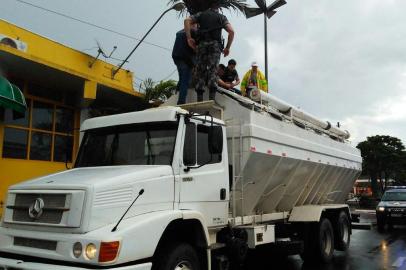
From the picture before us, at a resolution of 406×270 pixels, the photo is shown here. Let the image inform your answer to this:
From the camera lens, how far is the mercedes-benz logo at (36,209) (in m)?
5.06

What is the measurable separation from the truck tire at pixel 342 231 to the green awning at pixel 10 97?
7.96 meters

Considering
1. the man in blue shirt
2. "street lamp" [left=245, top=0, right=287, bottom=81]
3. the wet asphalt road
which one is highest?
"street lamp" [left=245, top=0, right=287, bottom=81]

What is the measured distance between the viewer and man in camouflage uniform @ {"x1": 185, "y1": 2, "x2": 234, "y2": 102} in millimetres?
7551

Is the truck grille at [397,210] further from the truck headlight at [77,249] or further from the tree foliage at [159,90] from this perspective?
the truck headlight at [77,249]

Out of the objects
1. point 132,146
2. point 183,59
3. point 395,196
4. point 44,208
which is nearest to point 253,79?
point 183,59

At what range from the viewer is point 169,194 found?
5.66 m

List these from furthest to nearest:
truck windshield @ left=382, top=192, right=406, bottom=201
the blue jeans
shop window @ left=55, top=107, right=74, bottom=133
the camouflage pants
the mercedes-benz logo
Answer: truck windshield @ left=382, top=192, right=406, bottom=201 < shop window @ left=55, top=107, right=74, bottom=133 < the blue jeans < the camouflage pants < the mercedes-benz logo

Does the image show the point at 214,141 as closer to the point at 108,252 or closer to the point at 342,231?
the point at 108,252

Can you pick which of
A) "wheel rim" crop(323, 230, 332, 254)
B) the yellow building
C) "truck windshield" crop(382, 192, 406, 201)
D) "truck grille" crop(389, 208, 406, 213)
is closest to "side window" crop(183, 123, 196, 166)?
"wheel rim" crop(323, 230, 332, 254)

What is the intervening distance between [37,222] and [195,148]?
7.08 feet

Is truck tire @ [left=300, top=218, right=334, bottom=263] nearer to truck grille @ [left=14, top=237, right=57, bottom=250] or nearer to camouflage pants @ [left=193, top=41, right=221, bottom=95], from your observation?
camouflage pants @ [left=193, top=41, right=221, bottom=95]

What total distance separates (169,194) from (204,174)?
2.50ft

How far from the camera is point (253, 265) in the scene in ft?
31.8

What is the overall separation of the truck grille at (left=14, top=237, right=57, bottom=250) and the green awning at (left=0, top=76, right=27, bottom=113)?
579 centimetres
